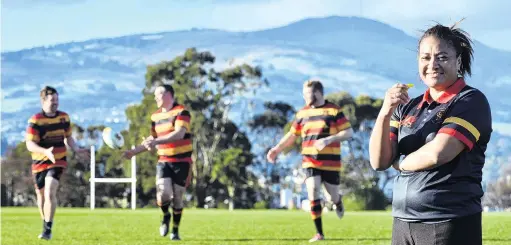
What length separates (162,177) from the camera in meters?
15.3

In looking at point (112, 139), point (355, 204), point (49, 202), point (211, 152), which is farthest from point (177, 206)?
point (211, 152)

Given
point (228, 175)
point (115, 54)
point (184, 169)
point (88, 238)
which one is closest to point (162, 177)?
point (184, 169)

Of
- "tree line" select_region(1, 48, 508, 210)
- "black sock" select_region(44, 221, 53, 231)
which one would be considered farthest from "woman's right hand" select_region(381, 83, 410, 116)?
"tree line" select_region(1, 48, 508, 210)

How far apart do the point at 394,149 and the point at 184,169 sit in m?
10.4

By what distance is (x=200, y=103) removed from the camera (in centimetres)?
6109

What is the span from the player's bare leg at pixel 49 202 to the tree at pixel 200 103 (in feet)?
143

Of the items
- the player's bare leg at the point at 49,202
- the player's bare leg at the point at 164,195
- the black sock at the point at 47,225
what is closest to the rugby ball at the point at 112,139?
the player's bare leg at the point at 164,195

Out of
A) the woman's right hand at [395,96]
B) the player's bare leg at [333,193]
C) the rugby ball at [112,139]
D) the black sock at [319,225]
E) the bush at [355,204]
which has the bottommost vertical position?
the bush at [355,204]

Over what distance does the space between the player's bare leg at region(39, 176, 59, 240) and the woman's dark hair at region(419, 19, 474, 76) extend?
1060 cm

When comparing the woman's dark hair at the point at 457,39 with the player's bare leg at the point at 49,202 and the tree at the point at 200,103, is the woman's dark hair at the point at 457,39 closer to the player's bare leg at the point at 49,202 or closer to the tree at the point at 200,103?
the player's bare leg at the point at 49,202

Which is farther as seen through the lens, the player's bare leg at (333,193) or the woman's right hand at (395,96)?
the player's bare leg at (333,193)

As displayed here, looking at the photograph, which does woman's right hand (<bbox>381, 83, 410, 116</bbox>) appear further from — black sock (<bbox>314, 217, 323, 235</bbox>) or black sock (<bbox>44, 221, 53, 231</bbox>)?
black sock (<bbox>44, 221, 53, 231</bbox>)

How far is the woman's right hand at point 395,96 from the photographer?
4672 millimetres

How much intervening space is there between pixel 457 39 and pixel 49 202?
35.4 ft
